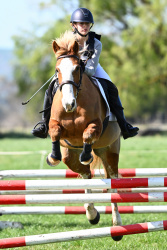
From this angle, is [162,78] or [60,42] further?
[162,78]

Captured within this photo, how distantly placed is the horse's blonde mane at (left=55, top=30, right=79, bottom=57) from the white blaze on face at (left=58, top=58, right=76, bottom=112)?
137 millimetres

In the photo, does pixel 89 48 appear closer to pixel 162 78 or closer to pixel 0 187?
pixel 0 187

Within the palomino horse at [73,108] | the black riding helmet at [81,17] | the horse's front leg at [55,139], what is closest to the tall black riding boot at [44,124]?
the palomino horse at [73,108]

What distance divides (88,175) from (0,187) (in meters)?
1.79

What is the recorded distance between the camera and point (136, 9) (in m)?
27.0

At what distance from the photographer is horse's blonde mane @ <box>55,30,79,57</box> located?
4410 millimetres

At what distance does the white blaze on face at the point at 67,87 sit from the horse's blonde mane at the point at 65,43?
0.45 feet

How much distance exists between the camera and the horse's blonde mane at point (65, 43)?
4.41 meters

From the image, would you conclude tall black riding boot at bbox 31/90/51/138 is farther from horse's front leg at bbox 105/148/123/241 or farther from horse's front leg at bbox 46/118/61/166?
horse's front leg at bbox 105/148/123/241

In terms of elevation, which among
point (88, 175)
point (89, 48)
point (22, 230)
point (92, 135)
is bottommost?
point (22, 230)

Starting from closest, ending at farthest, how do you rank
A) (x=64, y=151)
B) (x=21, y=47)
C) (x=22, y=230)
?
1. (x=64, y=151)
2. (x=22, y=230)
3. (x=21, y=47)

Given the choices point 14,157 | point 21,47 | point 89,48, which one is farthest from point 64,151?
point 21,47

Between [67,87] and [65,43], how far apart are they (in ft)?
2.06

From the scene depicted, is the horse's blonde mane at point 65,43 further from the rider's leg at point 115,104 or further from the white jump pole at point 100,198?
the white jump pole at point 100,198
